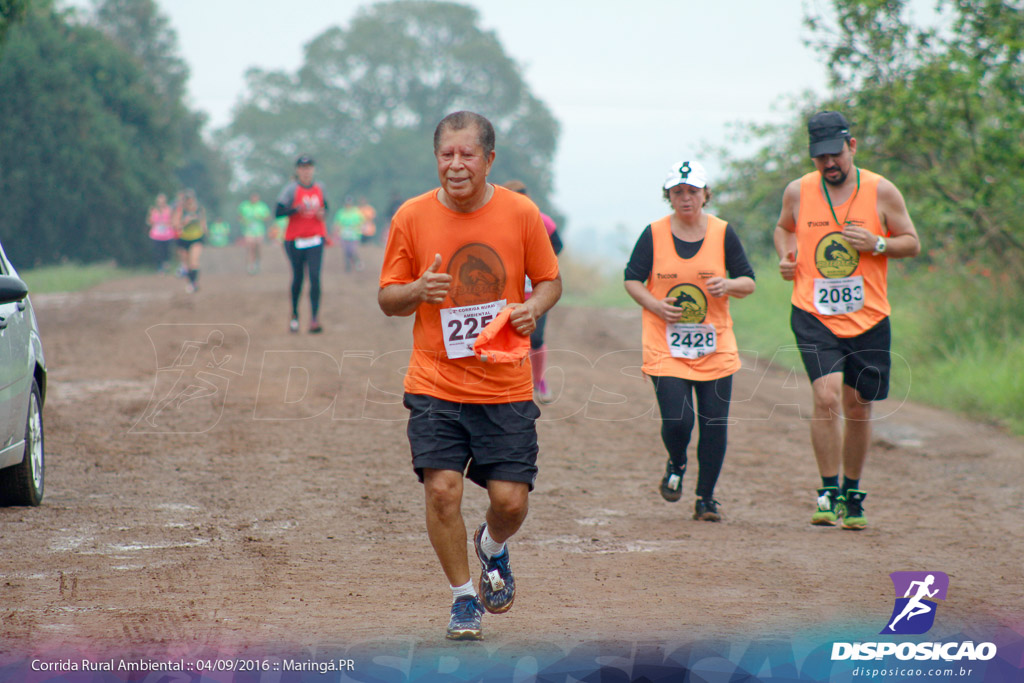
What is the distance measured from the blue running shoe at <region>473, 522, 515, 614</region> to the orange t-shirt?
0.67m

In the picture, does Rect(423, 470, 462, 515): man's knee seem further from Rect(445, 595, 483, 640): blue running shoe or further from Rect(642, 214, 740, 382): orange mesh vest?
Rect(642, 214, 740, 382): orange mesh vest

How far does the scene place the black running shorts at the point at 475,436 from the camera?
4.36m

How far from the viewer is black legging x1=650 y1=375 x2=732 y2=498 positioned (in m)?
6.71

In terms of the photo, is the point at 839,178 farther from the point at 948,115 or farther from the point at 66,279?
the point at 66,279

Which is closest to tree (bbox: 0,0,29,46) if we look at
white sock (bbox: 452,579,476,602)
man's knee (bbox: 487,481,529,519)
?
man's knee (bbox: 487,481,529,519)

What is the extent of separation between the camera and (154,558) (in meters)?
5.51

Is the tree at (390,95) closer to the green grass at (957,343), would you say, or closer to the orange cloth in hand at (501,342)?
the green grass at (957,343)

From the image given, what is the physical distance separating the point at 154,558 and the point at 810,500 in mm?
4591

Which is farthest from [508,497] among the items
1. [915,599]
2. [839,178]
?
[839,178]

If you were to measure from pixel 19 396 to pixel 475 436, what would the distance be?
9.77 ft

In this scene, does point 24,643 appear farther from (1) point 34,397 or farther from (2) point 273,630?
(1) point 34,397

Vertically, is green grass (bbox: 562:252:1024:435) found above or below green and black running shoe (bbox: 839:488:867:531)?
above

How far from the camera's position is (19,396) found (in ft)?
19.7

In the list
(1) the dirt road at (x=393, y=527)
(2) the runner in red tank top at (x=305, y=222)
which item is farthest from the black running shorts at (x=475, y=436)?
(2) the runner in red tank top at (x=305, y=222)
